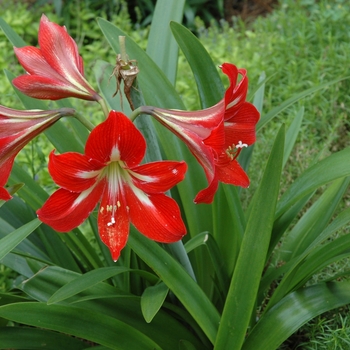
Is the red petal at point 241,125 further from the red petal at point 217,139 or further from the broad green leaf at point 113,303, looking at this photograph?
the broad green leaf at point 113,303

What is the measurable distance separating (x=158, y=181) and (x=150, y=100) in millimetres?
706

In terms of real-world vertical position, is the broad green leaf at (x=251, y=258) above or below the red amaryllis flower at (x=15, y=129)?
below

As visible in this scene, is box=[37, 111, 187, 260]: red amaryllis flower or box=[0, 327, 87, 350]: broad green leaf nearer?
box=[37, 111, 187, 260]: red amaryllis flower

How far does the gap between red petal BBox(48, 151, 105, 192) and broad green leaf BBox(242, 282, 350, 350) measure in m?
0.73

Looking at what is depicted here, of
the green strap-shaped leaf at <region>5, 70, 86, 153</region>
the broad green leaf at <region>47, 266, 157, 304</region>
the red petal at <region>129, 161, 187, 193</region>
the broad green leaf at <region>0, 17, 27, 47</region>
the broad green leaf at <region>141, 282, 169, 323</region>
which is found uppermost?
the broad green leaf at <region>0, 17, 27, 47</region>

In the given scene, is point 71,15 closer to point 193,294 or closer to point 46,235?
point 46,235

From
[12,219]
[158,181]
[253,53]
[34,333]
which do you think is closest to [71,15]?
[253,53]

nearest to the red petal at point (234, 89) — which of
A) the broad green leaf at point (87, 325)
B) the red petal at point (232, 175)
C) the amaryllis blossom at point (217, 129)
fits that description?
the amaryllis blossom at point (217, 129)

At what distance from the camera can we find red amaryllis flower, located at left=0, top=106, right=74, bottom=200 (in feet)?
4.54

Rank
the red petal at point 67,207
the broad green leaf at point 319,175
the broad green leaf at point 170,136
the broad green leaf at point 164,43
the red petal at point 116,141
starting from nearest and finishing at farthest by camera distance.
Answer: the red petal at point 116,141 < the red petal at point 67,207 < the broad green leaf at point 319,175 < the broad green leaf at point 170,136 < the broad green leaf at point 164,43

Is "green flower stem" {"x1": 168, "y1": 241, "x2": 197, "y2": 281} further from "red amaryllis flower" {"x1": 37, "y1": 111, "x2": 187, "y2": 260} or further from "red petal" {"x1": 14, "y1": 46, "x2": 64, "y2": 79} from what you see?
"red petal" {"x1": 14, "y1": 46, "x2": 64, "y2": 79}

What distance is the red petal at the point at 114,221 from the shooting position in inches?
56.1

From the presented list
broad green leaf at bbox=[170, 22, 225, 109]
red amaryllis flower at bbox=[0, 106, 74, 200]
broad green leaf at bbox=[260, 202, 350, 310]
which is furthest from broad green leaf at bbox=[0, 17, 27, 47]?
broad green leaf at bbox=[260, 202, 350, 310]

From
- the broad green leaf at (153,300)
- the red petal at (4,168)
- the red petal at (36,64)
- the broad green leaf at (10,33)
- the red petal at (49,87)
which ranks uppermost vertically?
the red petal at (36,64)
